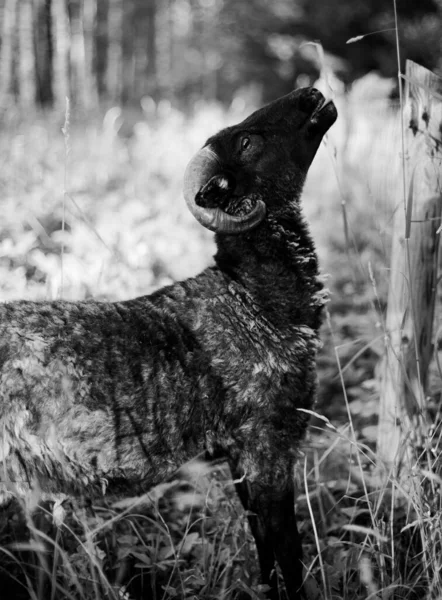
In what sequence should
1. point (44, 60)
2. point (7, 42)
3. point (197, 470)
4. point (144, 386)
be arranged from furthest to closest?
point (44, 60)
point (7, 42)
point (197, 470)
point (144, 386)

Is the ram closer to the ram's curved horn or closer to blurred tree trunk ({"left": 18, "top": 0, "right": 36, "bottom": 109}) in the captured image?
the ram's curved horn

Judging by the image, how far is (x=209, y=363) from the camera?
2619 mm

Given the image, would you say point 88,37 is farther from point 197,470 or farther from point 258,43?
point 197,470

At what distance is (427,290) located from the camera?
3.05m

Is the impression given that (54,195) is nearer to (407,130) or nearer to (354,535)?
(407,130)

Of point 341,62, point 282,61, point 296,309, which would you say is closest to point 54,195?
point 296,309

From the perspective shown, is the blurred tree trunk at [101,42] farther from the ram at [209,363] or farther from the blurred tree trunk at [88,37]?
the ram at [209,363]

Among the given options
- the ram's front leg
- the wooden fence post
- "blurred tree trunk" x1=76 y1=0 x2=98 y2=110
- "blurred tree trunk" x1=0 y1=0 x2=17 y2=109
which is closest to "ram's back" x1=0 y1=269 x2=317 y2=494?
the ram's front leg

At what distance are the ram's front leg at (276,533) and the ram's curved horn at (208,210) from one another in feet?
3.60

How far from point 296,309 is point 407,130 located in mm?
1023

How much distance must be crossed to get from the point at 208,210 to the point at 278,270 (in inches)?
18.1

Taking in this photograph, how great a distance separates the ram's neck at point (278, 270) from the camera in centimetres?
281

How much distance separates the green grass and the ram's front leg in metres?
0.09

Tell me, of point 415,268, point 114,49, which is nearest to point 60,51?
point 114,49
